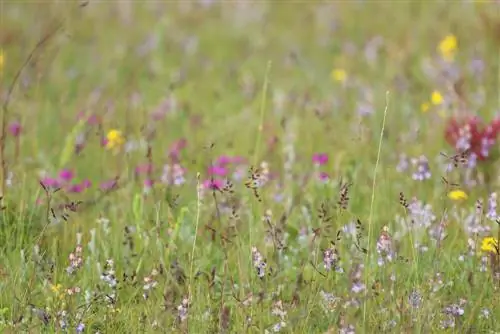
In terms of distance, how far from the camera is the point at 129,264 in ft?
11.7

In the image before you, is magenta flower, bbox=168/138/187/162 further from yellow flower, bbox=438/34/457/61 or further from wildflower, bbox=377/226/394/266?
yellow flower, bbox=438/34/457/61

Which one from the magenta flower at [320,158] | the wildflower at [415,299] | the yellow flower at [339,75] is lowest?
the yellow flower at [339,75]

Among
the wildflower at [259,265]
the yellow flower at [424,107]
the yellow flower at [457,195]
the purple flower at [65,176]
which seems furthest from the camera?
the yellow flower at [424,107]

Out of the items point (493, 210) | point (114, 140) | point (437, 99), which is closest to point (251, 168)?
point (493, 210)

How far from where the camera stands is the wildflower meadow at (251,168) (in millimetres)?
3066

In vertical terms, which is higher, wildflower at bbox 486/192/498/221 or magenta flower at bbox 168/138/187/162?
wildflower at bbox 486/192/498/221

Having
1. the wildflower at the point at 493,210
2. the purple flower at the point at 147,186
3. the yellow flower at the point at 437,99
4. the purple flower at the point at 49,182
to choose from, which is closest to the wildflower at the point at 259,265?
the wildflower at the point at 493,210

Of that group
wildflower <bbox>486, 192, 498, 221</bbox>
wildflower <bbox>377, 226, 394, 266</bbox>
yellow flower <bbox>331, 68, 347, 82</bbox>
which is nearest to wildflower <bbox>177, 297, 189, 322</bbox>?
wildflower <bbox>377, 226, 394, 266</bbox>

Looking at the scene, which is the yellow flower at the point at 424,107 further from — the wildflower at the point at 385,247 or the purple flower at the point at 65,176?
the wildflower at the point at 385,247

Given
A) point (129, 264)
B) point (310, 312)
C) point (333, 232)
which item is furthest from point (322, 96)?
point (310, 312)

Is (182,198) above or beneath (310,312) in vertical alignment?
beneath

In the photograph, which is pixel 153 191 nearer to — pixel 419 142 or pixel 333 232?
pixel 333 232

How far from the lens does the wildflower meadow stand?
10.1 feet

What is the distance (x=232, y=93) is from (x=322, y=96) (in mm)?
642
